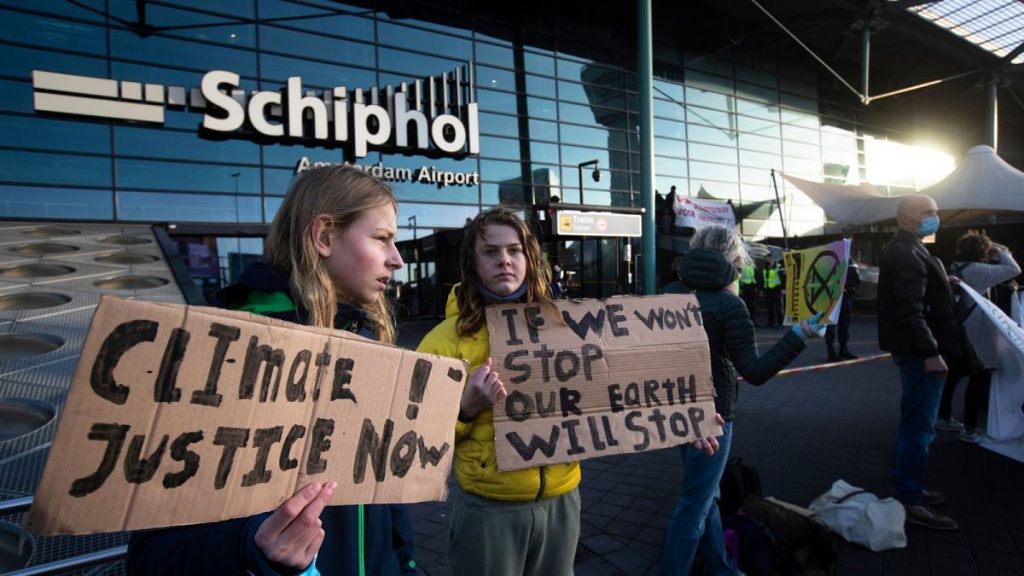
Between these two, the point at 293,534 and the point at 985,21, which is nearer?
the point at 293,534

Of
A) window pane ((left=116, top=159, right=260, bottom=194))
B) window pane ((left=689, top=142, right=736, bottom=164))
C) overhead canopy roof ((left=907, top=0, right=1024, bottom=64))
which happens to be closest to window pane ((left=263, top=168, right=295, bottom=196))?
window pane ((left=116, top=159, right=260, bottom=194))

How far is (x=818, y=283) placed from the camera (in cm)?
262

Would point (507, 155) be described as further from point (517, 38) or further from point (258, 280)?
point (258, 280)

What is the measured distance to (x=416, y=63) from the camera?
15656 millimetres

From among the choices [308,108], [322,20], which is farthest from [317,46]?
[308,108]

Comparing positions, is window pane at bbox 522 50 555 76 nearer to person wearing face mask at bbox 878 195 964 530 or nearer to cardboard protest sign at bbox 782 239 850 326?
person wearing face mask at bbox 878 195 964 530

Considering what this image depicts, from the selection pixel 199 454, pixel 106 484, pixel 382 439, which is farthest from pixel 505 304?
pixel 106 484

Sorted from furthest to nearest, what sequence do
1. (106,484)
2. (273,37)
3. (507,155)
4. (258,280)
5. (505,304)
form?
1. (507,155)
2. (273,37)
3. (505,304)
4. (258,280)
5. (106,484)

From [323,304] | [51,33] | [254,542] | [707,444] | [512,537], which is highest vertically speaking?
[51,33]

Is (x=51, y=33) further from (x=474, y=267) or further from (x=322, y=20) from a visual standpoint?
(x=474, y=267)

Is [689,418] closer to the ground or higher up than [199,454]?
closer to the ground

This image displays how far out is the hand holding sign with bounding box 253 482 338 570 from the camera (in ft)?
3.00

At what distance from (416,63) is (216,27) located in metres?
5.30

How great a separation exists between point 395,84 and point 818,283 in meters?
14.8
